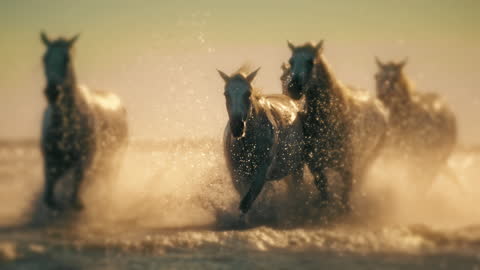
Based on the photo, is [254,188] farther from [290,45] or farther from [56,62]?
[56,62]

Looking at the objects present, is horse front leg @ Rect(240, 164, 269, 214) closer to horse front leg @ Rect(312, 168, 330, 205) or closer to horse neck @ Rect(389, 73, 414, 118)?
horse front leg @ Rect(312, 168, 330, 205)

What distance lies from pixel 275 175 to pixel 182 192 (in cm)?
214

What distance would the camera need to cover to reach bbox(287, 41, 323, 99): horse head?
7.74m

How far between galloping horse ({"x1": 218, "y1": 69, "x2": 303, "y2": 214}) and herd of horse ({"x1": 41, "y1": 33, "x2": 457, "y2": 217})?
0.04ft

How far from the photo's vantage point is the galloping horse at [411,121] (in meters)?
11.1

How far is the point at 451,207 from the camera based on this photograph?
1134cm

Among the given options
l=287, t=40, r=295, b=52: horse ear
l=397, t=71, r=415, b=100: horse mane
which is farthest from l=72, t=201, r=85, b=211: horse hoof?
l=397, t=71, r=415, b=100: horse mane

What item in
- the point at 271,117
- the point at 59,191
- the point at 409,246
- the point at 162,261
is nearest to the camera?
the point at 162,261

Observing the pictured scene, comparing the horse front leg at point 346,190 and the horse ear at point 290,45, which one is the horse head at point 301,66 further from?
the horse front leg at point 346,190

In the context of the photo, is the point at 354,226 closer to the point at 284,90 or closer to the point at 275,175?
the point at 275,175

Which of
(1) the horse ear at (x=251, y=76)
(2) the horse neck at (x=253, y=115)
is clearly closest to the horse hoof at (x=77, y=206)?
(2) the horse neck at (x=253, y=115)

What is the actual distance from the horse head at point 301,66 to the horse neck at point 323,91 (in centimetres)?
15

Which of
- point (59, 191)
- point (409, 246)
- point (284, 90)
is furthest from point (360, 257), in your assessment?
point (59, 191)

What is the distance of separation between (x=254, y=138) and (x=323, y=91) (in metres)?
1.53
